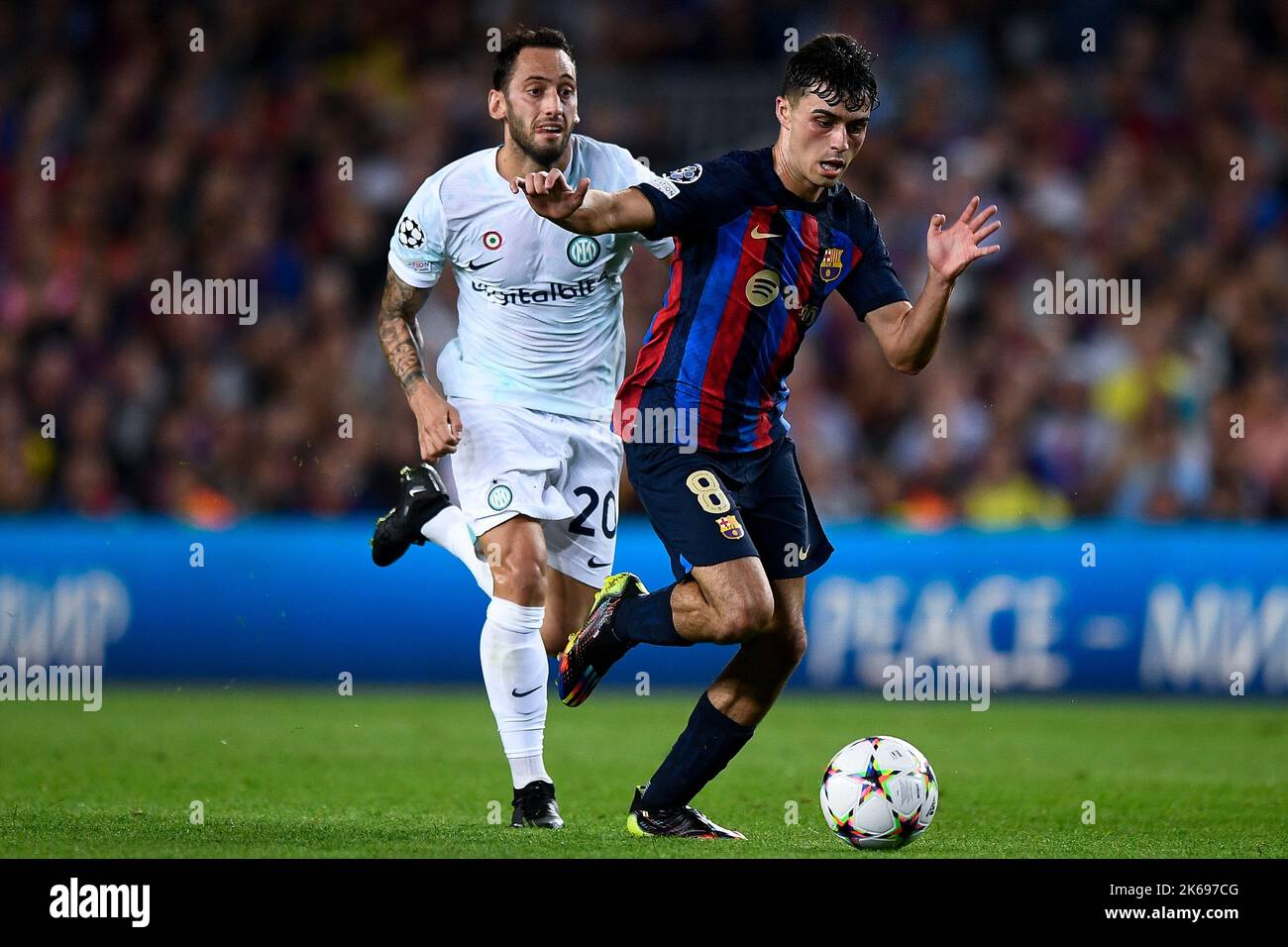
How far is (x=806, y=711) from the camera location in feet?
36.5

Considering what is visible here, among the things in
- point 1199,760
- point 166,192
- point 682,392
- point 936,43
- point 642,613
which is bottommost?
point 1199,760

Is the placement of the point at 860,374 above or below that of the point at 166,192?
below

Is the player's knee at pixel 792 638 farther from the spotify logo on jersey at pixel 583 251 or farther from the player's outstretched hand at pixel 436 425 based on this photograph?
the spotify logo on jersey at pixel 583 251

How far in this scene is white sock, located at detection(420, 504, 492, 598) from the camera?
745 centimetres

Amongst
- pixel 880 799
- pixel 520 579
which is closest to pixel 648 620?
pixel 520 579

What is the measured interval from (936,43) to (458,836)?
1101cm

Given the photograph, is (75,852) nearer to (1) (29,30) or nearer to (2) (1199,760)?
(2) (1199,760)

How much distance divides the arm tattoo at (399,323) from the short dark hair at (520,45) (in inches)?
33.9

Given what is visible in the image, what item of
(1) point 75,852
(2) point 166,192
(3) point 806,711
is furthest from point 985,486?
(1) point 75,852

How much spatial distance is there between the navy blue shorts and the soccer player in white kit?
712mm

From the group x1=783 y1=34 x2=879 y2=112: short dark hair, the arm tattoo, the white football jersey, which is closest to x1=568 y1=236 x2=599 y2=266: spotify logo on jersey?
the white football jersey

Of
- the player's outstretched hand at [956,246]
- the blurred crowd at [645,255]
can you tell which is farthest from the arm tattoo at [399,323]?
the blurred crowd at [645,255]

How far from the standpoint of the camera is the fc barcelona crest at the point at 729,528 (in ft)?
19.7

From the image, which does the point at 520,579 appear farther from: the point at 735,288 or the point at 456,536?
the point at 735,288
